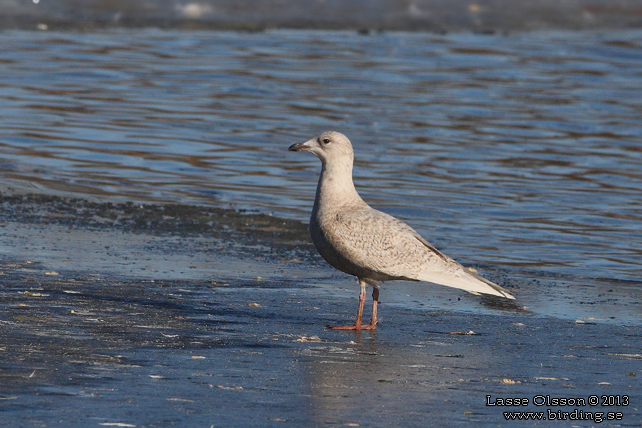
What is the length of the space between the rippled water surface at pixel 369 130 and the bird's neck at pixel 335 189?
2.93 meters

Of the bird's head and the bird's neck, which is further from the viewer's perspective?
the bird's head

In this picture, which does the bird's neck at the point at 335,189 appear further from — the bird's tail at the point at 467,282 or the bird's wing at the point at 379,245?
the bird's tail at the point at 467,282

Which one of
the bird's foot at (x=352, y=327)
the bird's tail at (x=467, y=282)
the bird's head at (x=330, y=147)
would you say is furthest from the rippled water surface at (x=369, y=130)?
Answer: the bird's foot at (x=352, y=327)

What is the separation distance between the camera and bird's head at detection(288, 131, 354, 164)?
830 cm

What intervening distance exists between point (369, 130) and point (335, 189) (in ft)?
34.7

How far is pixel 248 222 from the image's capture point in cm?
1195

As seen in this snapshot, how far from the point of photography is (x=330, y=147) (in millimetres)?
8352

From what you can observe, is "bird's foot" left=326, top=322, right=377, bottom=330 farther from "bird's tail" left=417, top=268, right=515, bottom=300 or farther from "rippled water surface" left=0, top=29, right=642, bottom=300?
"rippled water surface" left=0, top=29, right=642, bottom=300

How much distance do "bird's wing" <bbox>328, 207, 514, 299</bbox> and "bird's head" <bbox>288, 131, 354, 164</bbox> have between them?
1.61 feet

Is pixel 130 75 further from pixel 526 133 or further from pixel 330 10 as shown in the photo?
pixel 330 10

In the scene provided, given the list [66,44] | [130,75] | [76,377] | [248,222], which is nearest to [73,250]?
[248,222]

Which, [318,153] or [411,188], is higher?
[318,153]

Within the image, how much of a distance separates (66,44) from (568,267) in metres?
19.3

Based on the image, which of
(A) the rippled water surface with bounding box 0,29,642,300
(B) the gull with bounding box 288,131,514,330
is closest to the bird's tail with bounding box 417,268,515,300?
(B) the gull with bounding box 288,131,514,330
